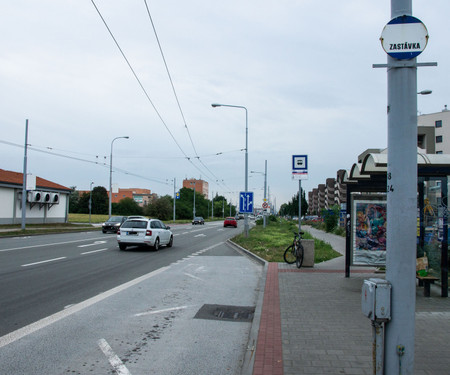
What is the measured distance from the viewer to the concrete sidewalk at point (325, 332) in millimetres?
4152

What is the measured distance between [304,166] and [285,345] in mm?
8169

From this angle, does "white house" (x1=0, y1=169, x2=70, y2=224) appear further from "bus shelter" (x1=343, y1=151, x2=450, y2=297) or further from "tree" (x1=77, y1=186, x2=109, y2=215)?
"tree" (x1=77, y1=186, x2=109, y2=215)

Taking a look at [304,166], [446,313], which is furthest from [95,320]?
[304,166]

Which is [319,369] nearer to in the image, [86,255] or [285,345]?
[285,345]

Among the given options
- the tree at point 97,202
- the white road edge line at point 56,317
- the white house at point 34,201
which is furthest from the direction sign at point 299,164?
the tree at point 97,202

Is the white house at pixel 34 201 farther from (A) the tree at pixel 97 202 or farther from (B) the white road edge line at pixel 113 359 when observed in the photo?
(A) the tree at pixel 97 202

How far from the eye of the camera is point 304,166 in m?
12.4

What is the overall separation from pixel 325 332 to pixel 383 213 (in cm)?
564

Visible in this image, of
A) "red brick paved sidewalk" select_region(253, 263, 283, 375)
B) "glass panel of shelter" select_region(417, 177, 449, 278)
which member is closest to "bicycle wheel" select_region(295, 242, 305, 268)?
"glass panel of shelter" select_region(417, 177, 449, 278)

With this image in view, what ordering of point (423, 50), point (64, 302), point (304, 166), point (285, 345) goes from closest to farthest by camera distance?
point (423, 50) < point (285, 345) < point (64, 302) < point (304, 166)

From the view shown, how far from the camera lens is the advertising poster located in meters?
10.0

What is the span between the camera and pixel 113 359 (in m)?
4.49

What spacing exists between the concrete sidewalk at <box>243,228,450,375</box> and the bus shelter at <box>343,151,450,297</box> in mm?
914

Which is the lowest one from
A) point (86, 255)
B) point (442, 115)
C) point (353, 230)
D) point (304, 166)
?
point (86, 255)
